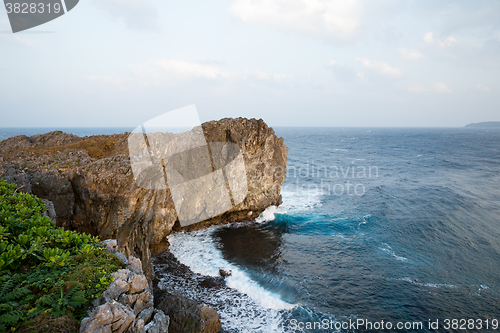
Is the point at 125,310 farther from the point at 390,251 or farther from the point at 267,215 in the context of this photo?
the point at 267,215

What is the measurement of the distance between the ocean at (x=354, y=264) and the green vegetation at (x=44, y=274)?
36.2ft

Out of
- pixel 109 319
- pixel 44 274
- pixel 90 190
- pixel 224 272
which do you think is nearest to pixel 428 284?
pixel 224 272

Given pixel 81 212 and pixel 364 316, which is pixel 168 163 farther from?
pixel 364 316

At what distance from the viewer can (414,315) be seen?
16547 mm

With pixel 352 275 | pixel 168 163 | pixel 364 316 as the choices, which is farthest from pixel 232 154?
pixel 364 316

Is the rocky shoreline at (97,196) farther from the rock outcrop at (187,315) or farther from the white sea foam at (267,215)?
the white sea foam at (267,215)

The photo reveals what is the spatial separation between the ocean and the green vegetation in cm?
1103

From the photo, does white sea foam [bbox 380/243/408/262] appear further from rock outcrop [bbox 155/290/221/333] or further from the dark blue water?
rock outcrop [bbox 155/290/221/333]

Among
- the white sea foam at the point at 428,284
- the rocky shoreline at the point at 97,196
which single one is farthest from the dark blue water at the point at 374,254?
the rocky shoreline at the point at 97,196

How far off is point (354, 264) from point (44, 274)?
2253cm

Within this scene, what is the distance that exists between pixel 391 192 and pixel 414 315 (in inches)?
1191

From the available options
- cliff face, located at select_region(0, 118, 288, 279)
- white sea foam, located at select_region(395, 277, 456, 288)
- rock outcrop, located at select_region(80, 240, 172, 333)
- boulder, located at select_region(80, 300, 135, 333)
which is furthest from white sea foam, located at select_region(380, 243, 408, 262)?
boulder, located at select_region(80, 300, 135, 333)

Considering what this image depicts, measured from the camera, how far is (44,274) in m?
6.82

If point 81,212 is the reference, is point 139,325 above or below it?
below
